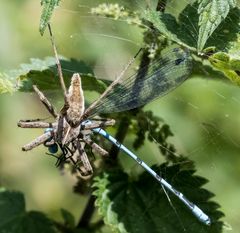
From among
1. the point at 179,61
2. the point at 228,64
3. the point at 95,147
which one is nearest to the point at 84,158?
the point at 95,147

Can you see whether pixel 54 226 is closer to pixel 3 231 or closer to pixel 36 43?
pixel 3 231

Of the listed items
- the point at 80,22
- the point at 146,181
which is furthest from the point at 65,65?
the point at 146,181

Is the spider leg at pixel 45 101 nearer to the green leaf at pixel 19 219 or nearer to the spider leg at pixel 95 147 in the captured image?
the spider leg at pixel 95 147

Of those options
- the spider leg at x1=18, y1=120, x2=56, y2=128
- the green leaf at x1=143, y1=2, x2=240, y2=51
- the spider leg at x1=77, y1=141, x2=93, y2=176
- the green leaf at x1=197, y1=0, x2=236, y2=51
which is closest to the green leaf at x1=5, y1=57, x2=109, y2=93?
the spider leg at x1=18, y1=120, x2=56, y2=128

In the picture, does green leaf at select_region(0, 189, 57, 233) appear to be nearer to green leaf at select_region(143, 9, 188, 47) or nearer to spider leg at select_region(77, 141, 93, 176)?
spider leg at select_region(77, 141, 93, 176)

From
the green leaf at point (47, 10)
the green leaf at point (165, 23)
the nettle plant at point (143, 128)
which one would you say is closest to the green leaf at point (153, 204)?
the nettle plant at point (143, 128)

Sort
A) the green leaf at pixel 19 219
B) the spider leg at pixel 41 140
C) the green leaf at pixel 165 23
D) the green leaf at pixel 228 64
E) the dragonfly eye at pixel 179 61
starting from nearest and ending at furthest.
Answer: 1. the green leaf at pixel 228 64
2. the green leaf at pixel 165 23
3. the dragonfly eye at pixel 179 61
4. the spider leg at pixel 41 140
5. the green leaf at pixel 19 219
